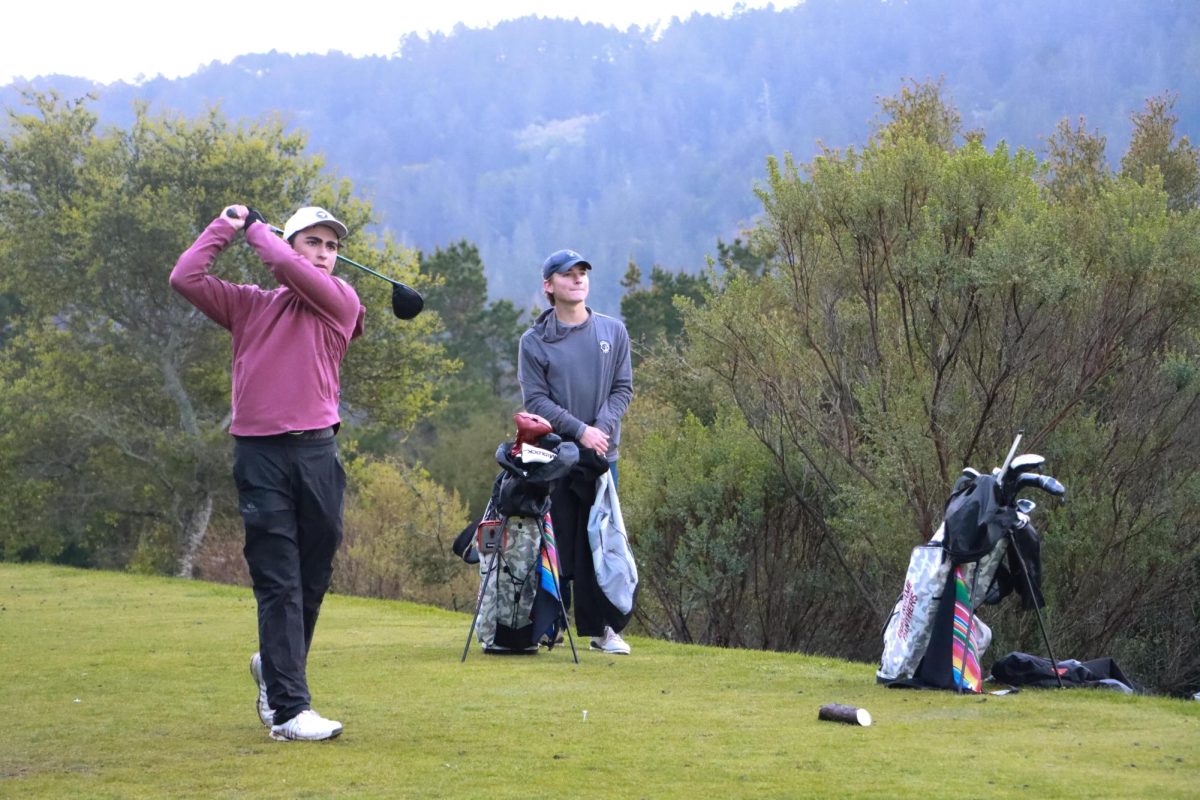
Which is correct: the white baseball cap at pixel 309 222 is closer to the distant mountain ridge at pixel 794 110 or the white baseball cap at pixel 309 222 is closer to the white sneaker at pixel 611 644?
the white sneaker at pixel 611 644

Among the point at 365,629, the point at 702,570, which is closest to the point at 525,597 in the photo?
the point at 365,629

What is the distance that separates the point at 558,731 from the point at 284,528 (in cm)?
133

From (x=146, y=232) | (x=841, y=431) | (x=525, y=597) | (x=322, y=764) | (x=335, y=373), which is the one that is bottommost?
(x=322, y=764)

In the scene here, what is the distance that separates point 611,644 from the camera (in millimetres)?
8578

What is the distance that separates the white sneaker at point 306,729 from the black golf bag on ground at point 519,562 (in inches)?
95.7

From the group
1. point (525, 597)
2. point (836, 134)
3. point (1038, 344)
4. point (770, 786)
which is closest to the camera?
point (770, 786)

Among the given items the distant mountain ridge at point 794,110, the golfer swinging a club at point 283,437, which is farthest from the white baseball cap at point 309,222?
the distant mountain ridge at point 794,110

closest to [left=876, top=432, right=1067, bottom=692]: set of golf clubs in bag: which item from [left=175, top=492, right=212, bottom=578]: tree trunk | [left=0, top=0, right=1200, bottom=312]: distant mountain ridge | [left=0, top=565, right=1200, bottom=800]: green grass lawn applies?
[left=0, top=565, right=1200, bottom=800]: green grass lawn

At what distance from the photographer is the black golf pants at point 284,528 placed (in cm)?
562

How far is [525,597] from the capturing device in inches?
324

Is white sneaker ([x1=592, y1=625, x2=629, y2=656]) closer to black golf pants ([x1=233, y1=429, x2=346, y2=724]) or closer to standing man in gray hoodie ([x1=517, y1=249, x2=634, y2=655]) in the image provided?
standing man in gray hoodie ([x1=517, y1=249, x2=634, y2=655])

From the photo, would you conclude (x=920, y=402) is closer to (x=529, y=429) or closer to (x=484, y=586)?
(x=529, y=429)

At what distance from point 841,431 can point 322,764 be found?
9849 millimetres

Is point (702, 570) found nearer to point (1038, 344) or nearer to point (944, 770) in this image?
point (1038, 344)
